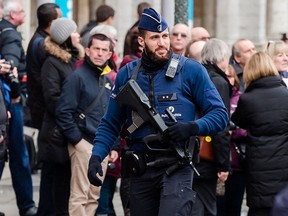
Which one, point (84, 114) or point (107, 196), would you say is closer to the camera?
point (84, 114)

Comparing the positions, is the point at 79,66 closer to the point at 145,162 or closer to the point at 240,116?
the point at 240,116

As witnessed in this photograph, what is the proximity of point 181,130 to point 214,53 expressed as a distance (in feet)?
9.15

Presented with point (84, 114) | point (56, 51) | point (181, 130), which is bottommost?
point (84, 114)

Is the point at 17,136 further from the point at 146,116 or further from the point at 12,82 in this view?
the point at 146,116

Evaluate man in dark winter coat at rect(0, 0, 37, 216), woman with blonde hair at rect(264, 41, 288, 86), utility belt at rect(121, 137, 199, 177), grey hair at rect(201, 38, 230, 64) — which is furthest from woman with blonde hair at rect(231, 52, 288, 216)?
man in dark winter coat at rect(0, 0, 37, 216)

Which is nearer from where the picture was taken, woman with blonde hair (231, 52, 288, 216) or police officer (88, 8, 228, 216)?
police officer (88, 8, 228, 216)

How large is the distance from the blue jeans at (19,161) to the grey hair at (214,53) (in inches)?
81.7

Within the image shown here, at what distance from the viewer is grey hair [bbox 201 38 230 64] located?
9.78 m

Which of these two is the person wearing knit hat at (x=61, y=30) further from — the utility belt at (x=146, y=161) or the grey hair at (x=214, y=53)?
the utility belt at (x=146, y=161)

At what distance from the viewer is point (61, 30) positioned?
10258 mm

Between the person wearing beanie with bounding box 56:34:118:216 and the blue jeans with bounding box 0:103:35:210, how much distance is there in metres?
1.13

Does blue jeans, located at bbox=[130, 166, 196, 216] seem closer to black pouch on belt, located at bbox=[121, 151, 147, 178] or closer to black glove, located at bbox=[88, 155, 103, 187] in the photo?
black pouch on belt, located at bbox=[121, 151, 147, 178]

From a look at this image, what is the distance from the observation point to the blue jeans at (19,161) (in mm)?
10875

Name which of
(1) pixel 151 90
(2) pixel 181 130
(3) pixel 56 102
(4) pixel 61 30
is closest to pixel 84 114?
(3) pixel 56 102
